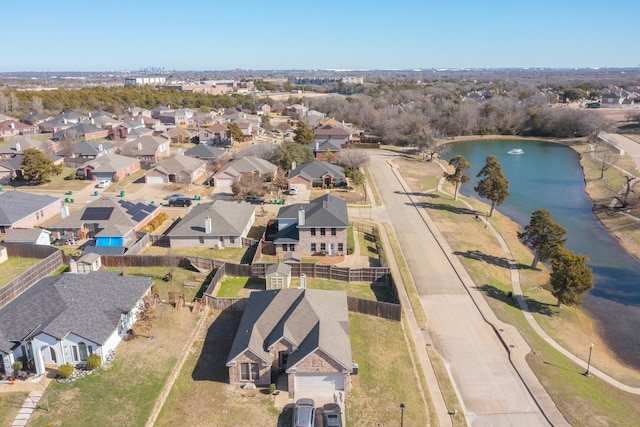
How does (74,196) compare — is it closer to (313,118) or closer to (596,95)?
(313,118)

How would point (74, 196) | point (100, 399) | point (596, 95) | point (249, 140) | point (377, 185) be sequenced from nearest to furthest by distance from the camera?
point (100, 399), point (74, 196), point (377, 185), point (249, 140), point (596, 95)

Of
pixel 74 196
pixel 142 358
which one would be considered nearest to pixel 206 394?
pixel 142 358

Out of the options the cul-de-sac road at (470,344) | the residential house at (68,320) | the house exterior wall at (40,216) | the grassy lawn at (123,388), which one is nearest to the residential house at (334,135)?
the cul-de-sac road at (470,344)

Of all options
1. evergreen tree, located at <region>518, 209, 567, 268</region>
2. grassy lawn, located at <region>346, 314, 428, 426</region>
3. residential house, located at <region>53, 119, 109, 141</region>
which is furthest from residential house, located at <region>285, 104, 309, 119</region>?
grassy lawn, located at <region>346, 314, 428, 426</region>

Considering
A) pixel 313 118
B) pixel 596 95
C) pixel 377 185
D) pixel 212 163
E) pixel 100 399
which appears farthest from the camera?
pixel 596 95

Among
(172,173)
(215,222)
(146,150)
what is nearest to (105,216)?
(215,222)

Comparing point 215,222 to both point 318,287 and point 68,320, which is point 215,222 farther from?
point 68,320
